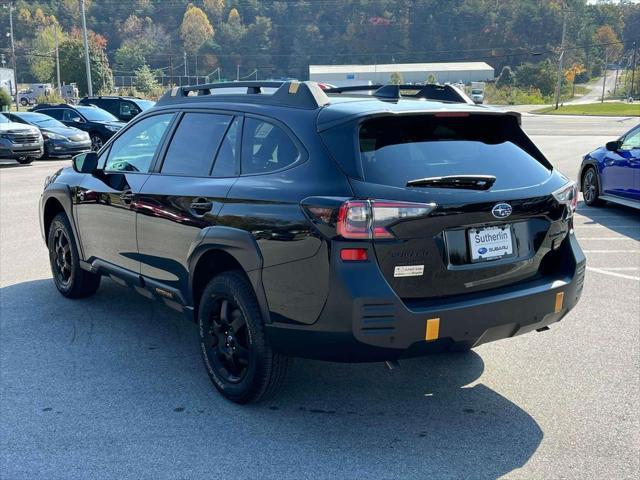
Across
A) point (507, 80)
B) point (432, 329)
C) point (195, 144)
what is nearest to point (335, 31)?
point (507, 80)

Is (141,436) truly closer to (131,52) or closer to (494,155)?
(494,155)

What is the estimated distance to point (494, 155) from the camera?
153 inches

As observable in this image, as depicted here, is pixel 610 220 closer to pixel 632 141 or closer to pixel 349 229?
pixel 632 141

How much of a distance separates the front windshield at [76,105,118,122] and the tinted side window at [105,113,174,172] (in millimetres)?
19157

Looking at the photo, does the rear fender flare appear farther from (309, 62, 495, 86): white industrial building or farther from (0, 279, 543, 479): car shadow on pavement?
(309, 62, 495, 86): white industrial building

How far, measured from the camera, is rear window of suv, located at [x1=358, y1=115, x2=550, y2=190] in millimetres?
3473

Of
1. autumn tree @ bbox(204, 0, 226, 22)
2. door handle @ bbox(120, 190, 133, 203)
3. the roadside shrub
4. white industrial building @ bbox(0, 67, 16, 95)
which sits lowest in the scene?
the roadside shrub

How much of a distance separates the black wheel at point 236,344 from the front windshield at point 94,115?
2085cm

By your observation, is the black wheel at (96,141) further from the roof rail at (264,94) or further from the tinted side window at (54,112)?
the roof rail at (264,94)

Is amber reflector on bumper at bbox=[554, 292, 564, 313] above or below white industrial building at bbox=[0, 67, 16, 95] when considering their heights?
above

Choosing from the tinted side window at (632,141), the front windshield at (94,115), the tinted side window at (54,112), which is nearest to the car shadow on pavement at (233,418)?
the tinted side window at (632,141)

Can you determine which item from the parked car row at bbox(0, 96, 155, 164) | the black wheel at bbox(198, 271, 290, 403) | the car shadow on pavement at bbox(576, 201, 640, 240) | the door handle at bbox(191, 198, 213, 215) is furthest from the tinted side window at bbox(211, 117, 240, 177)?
the parked car row at bbox(0, 96, 155, 164)

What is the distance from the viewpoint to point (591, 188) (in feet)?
37.8

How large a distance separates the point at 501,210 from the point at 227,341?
1.79 metres
